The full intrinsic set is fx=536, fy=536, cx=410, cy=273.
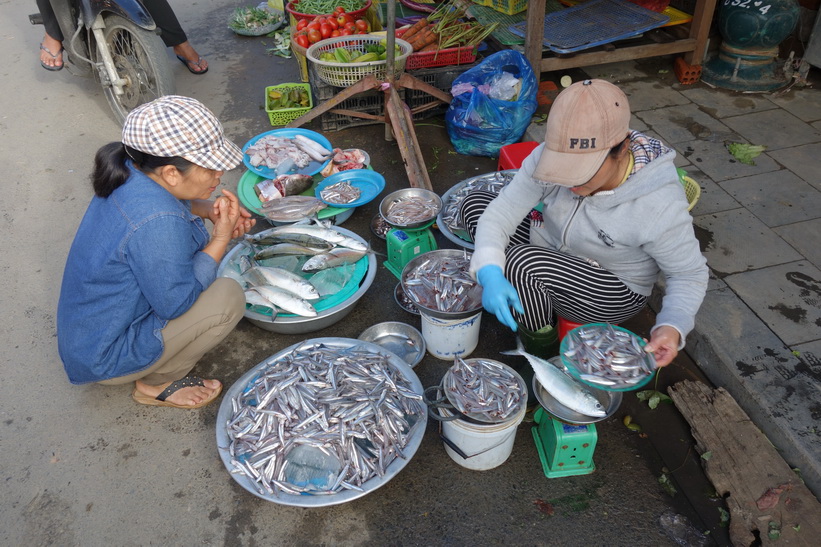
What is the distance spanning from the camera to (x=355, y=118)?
5477 mm

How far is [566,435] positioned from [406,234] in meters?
1.65

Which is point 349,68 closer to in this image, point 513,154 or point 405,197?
point 405,197

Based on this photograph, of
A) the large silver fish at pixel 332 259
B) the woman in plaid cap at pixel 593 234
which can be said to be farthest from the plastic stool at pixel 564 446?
the large silver fish at pixel 332 259

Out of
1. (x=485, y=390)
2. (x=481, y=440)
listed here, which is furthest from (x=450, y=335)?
(x=481, y=440)

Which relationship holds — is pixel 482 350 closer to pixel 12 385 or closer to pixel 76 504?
pixel 76 504

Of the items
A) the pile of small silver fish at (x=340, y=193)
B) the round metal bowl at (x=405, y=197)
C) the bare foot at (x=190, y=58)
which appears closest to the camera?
the round metal bowl at (x=405, y=197)

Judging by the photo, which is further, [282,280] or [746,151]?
[746,151]

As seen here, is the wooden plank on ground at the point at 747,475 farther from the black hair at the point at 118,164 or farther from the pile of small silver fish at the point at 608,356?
the black hair at the point at 118,164

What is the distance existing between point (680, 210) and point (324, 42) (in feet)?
12.5

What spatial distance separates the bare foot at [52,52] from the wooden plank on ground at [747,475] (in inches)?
262

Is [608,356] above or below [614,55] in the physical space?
below

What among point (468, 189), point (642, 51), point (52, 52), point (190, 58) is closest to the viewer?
point (468, 189)

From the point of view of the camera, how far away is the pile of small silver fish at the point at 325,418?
2416mm

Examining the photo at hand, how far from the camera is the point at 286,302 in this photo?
3.15m
